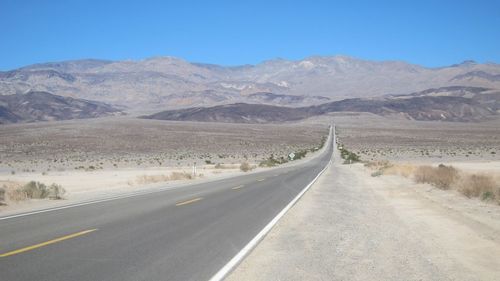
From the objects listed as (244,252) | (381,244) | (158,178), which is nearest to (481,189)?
(381,244)

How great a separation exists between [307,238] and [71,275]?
498 centimetres

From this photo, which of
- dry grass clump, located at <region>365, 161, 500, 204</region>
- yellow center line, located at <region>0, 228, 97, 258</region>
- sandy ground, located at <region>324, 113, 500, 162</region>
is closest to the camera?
yellow center line, located at <region>0, 228, 97, 258</region>

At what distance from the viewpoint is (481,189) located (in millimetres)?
18234

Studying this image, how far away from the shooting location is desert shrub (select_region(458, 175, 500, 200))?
55.9ft

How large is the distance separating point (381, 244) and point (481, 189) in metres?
9.53

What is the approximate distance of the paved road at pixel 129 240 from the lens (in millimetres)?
7754

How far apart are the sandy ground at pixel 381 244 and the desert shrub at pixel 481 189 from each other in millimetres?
532

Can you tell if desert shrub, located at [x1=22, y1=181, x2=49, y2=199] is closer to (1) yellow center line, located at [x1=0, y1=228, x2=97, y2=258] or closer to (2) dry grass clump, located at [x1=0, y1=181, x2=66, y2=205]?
(2) dry grass clump, located at [x1=0, y1=181, x2=66, y2=205]

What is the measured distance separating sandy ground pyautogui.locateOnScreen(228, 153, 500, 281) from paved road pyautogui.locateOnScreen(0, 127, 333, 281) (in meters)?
0.76

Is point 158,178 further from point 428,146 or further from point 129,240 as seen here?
point 428,146

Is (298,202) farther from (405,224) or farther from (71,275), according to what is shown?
(71,275)

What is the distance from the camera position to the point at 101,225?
38.9 ft

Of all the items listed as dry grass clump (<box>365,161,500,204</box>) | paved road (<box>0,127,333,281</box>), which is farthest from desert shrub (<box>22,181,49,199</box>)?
dry grass clump (<box>365,161,500,204</box>)

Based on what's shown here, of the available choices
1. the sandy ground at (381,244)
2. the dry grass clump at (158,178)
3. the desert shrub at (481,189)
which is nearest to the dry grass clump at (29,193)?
the sandy ground at (381,244)
